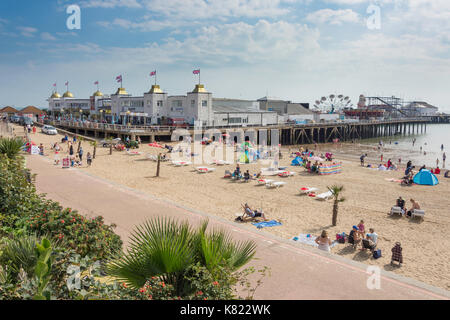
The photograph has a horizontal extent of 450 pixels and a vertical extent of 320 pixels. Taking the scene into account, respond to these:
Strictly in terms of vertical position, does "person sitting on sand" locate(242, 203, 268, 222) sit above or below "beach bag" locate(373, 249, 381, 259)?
above

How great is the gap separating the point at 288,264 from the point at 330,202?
8915 mm

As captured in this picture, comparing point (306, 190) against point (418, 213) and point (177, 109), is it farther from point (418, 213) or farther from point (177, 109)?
point (177, 109)

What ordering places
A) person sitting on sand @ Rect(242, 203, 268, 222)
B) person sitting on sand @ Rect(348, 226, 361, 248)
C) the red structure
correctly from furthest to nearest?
1. the red structure
2. person sitting on sand @ Rect(242, 203, 268, 222)
3. person sitting on sand @ Rect(348, 226, 361, 248)

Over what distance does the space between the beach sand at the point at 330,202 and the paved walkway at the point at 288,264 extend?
6.19ft

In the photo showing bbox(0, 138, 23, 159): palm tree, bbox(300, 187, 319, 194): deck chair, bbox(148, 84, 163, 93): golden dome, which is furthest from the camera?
bbox(148, 84, 163, 93): golden dome

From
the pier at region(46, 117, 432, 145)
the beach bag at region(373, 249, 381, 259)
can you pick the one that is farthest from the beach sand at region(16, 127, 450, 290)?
the pier at region(46, 117, 432, 145)

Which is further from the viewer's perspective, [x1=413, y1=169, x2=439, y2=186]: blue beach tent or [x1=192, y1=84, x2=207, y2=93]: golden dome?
[x1=192, y1=84, x2=207, y2=93]: golden dome

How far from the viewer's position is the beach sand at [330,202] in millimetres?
10047

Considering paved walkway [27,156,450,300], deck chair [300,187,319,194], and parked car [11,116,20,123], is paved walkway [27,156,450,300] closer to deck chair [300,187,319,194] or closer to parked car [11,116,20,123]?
deck chair [300,187,319,194]

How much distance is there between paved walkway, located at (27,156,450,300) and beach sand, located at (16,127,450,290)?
1.89 m

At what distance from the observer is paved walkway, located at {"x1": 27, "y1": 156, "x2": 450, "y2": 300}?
20.5 ft

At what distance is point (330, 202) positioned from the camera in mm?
15695

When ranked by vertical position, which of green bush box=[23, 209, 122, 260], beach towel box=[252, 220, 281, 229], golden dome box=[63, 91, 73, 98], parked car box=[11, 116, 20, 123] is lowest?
beach towel box=[252, 220, 281, 229]

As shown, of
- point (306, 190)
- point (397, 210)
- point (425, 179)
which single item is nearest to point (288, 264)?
point (397, 210)
